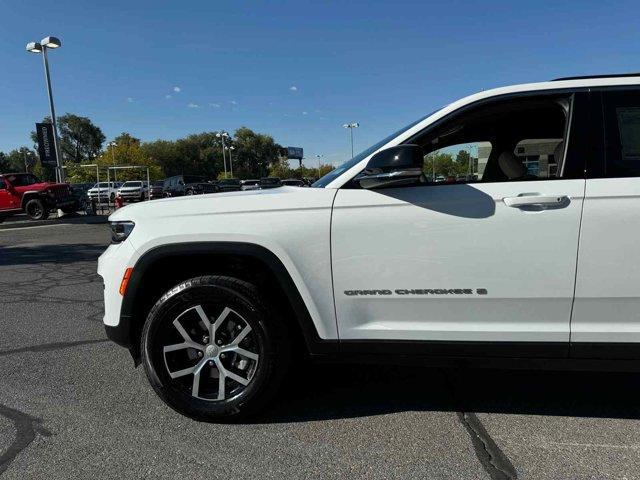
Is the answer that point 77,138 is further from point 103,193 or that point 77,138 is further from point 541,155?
point 541,155

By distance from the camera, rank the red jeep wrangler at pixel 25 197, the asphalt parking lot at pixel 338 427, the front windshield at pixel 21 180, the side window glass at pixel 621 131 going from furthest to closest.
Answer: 1. the front windshield at pixel 21 180
2. the red jeep wrangler at pixel 25 197
3. the side window glass at pixel 621 131
4. the asphalt parking lot at pixel 338 427

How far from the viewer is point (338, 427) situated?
270cm

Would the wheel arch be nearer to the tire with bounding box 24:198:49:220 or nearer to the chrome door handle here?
the chrome door handle

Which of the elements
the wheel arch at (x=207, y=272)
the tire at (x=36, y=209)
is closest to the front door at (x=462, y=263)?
the wheel arch at (x=207, y=272)

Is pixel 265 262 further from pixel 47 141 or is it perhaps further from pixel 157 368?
pixel 47 141

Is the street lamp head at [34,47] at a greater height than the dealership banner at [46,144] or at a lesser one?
greater

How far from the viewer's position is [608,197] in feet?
7.77

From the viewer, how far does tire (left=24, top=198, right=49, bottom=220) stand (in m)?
18.5

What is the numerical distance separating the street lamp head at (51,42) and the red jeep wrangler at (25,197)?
5801 millimetres

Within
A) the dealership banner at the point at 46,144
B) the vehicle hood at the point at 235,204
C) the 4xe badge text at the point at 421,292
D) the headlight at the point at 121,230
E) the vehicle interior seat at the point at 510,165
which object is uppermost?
the dealership banner at the point at 46,144

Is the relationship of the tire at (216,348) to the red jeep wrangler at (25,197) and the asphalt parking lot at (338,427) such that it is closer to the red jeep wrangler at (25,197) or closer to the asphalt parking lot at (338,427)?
the asphalt parking lot at (338,427)

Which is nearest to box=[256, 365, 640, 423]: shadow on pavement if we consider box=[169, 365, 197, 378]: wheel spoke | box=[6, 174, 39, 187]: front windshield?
box=[169, 365, 197, 378]: wheel spoke

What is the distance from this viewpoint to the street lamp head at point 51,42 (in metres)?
19.9

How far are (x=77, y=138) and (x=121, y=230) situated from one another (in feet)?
377
